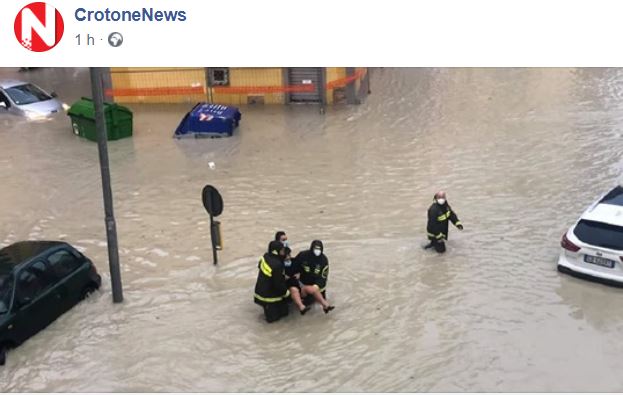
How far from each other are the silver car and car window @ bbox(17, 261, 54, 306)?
1186 cm

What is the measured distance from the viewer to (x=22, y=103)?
21.1 m

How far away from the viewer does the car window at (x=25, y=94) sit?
2120 cm

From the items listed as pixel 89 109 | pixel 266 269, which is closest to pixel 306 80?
pixel 89 109

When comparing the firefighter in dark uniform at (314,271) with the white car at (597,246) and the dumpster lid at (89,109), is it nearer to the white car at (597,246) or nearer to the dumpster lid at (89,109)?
the white car at (597,246)

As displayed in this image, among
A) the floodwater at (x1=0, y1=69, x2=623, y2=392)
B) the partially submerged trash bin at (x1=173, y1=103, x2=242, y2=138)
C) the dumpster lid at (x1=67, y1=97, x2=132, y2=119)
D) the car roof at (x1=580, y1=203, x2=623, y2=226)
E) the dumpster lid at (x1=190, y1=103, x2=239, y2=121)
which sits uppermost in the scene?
the dumpster lid at (x1=67, y1=97, x2=132, y2=119)

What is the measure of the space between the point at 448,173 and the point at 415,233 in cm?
325

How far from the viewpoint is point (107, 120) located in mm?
18375

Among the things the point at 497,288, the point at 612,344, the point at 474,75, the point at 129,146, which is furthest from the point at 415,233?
the point at 474,75

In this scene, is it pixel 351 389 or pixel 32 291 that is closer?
pixel 351 389

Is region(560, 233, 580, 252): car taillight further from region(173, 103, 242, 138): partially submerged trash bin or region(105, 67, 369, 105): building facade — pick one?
region(105, 67, 369, 105): building facade

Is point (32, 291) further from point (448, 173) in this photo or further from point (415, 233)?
point (448, 173)

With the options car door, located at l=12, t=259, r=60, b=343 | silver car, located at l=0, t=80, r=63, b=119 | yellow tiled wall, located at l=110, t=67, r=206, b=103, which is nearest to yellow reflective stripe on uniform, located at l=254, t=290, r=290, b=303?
car door, located at l=12, t=259, r=60, b=343

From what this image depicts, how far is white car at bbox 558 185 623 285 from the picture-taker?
1043cm

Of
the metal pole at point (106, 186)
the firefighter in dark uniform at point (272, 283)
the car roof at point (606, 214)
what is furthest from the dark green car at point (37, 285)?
the car roof at point (606, 214)
